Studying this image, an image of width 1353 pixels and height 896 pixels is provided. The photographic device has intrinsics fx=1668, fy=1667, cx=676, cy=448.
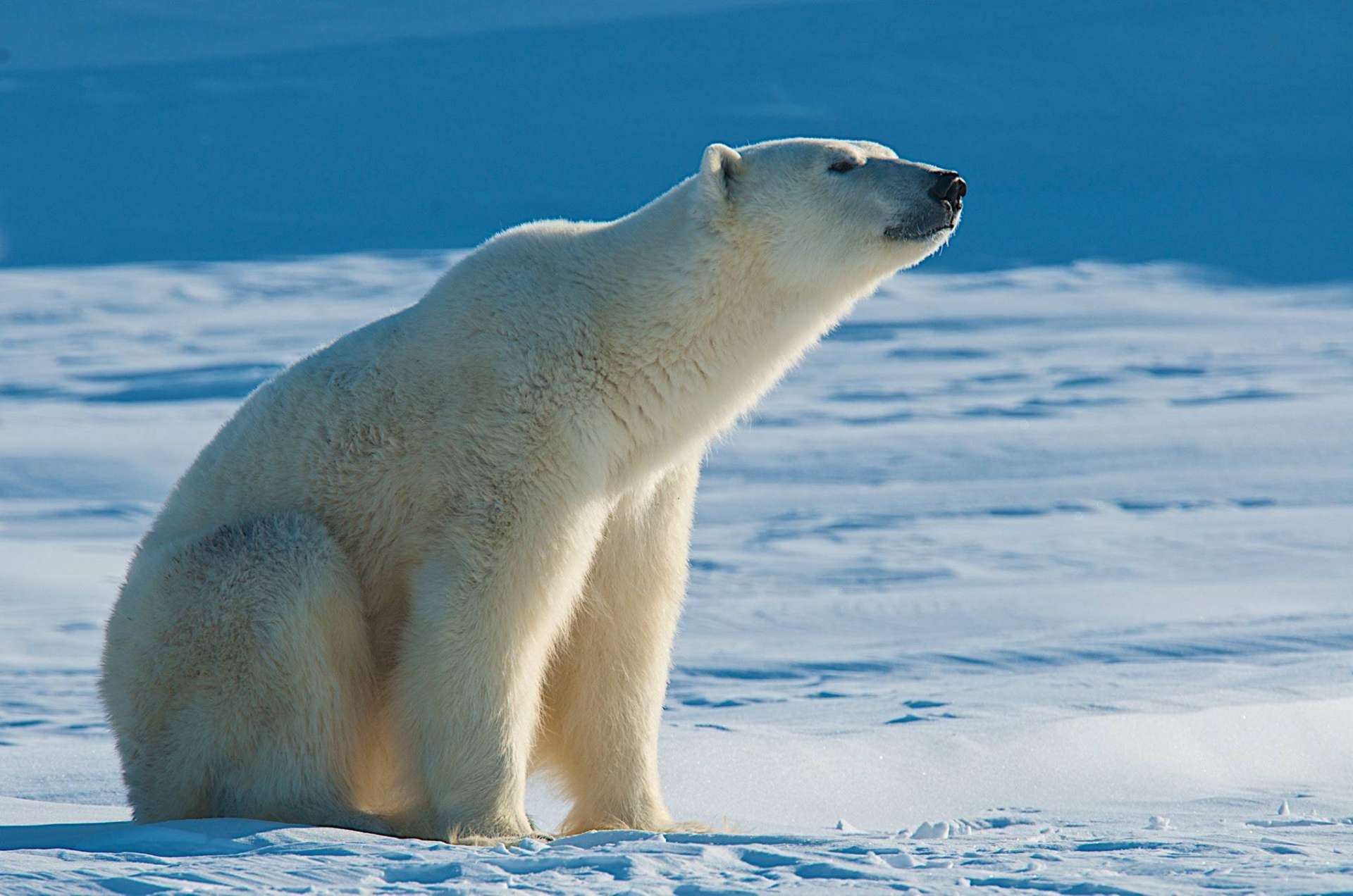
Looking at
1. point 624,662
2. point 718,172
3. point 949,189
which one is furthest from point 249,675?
point 949,189

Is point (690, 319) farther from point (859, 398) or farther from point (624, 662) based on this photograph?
point (859, 398)

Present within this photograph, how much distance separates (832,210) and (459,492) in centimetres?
101

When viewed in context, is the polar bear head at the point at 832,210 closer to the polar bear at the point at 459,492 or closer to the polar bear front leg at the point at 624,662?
the polar bear at the point at 459,492

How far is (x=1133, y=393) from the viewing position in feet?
39.6

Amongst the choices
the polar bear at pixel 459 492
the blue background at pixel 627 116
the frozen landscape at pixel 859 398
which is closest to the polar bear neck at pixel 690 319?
the polar bear at pixel 459 492

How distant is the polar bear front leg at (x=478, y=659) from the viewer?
3.42 meters

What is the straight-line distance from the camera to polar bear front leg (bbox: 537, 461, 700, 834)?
387 cm

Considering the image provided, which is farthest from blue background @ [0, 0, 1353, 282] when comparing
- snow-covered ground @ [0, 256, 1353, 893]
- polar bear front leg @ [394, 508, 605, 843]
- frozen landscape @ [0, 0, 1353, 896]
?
polar bear front leg @ [394, 508, 605, 843]

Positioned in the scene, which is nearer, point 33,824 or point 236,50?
point 33,824

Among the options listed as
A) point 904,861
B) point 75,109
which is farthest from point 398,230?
point 904,861

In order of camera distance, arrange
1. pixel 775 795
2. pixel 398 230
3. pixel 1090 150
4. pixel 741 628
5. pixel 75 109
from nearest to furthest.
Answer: pixel 775 795 → pixel 741 628 → pixel 398 230 → pixel 1090 150 → pixel 75 109

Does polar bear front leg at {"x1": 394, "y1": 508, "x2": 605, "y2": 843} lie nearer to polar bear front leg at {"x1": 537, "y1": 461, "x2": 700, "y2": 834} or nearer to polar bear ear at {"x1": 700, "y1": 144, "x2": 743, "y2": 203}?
polar bear front leg at {"x1": 537, "y1": 461, "x2": 700, "y2": 834}

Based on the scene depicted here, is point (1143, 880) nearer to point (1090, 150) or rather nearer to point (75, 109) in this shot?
point (1090, 150)

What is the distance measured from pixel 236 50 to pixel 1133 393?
21.0 meters
